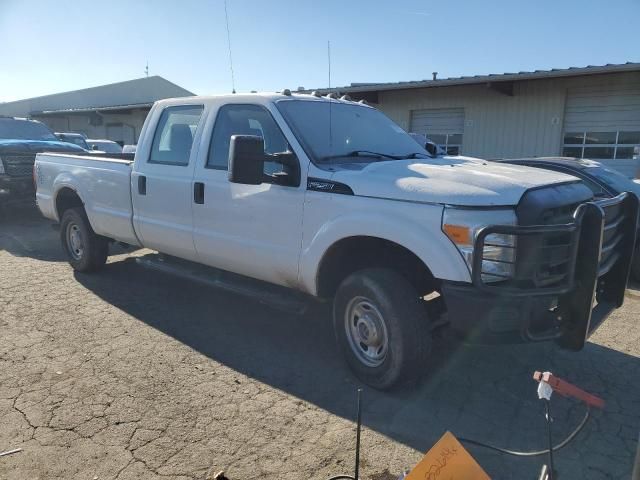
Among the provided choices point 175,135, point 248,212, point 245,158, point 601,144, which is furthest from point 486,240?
point 601,144

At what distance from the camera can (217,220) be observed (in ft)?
14.5

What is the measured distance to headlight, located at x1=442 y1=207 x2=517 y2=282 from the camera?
2945 mm

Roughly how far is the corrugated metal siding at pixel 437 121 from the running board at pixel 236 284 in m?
11.8

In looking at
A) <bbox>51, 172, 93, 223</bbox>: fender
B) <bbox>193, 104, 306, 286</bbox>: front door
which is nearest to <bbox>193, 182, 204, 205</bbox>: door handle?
<bbox>193, 104, 306, 286</bbox>: front door

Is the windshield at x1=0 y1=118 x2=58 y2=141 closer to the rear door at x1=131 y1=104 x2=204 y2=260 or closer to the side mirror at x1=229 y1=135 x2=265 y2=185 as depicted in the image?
the rear door at x1=131 y1=104 x2=204 y2=260

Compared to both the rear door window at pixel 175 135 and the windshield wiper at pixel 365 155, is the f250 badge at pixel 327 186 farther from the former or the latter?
the rear door window at pixel 175 135

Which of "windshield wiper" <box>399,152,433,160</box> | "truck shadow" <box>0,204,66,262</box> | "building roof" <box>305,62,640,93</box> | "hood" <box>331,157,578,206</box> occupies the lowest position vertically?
"truck shadow" <box>0,204,66,262</box>

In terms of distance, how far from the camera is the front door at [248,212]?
3934mm

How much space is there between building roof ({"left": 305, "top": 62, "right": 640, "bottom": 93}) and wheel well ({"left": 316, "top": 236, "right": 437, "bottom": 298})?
7469mm

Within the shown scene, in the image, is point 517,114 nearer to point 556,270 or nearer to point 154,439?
point 556,270

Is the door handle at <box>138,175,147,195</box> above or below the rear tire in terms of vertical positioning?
above

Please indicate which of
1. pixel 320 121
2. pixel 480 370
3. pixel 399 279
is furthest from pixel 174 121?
pixel 480 370

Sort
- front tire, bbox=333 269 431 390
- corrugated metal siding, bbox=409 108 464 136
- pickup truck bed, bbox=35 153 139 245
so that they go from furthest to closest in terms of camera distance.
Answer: corrugated metal siding, bbox=409 108 464 136 → pickup truck bed, bbox=35 153 139 245 → front tire, bbox=333 269 431 390

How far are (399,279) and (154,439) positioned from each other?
1761 millimetres
